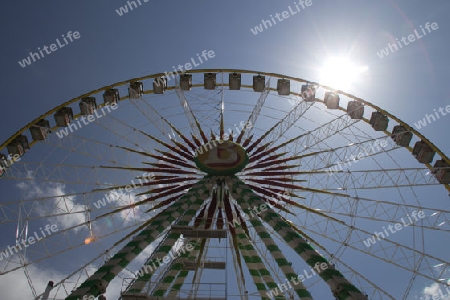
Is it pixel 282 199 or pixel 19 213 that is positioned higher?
pixel 19 213

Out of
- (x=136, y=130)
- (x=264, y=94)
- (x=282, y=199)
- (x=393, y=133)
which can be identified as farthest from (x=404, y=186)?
(x=136, y=130)

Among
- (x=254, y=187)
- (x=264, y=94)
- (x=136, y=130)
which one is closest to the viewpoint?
(x=254, y=187)

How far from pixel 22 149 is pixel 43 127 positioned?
165 centimetres

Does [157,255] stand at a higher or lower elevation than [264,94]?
lower

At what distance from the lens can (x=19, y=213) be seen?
1989 cm

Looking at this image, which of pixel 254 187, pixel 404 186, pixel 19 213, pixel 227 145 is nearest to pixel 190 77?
pixel 227 145

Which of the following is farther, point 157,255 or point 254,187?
Result: point 254,187

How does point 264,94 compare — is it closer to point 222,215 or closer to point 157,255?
point 222,215

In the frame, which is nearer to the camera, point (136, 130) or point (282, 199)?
point (282, 199)

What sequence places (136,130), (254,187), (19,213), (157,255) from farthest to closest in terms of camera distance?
(136,130) < (254,187) < (19,213) < (157,255)

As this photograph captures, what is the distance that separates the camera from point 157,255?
52.5 ft

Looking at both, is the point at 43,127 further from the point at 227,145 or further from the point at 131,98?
the point at 227,145

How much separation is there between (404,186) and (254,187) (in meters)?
8.25

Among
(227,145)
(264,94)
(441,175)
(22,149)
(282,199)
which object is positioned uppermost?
(22,149)
